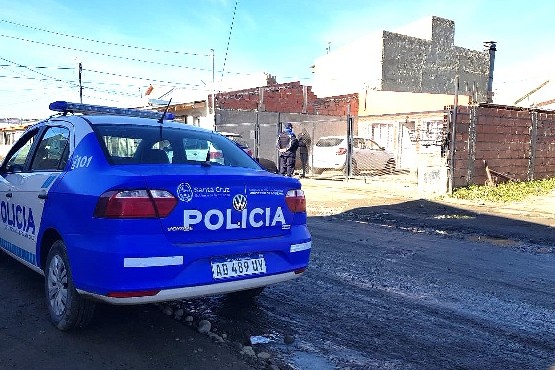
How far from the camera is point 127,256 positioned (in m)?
3.08

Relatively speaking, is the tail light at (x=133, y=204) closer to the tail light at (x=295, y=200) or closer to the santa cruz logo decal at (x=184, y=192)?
the santa cruz logo decal at (x=184, y=192)

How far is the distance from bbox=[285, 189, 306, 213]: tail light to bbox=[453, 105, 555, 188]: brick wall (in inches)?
387

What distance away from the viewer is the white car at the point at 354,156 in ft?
61.0

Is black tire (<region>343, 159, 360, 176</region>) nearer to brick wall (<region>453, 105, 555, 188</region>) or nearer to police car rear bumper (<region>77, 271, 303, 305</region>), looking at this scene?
brick wall (<region>453, 105, 555, 188</region>)

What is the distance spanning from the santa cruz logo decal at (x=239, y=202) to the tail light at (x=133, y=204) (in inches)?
18.7

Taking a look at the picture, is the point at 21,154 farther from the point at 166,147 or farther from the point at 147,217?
the point at 147,217

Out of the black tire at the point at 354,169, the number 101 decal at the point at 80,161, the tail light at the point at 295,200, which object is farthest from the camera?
the black tire at the point at 354,169

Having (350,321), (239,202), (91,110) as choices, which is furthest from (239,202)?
(91,110)

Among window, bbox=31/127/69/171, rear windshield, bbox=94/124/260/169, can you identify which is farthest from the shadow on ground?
window, bbox=31/127/69/171

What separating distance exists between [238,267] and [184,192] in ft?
2.12

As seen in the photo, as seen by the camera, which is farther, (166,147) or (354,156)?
(354,156)

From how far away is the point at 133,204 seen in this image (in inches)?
124

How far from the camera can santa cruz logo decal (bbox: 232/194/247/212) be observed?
3.48 meters

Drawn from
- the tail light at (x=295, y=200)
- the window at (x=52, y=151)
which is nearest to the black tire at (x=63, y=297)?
the window at (x=52, y=151)
